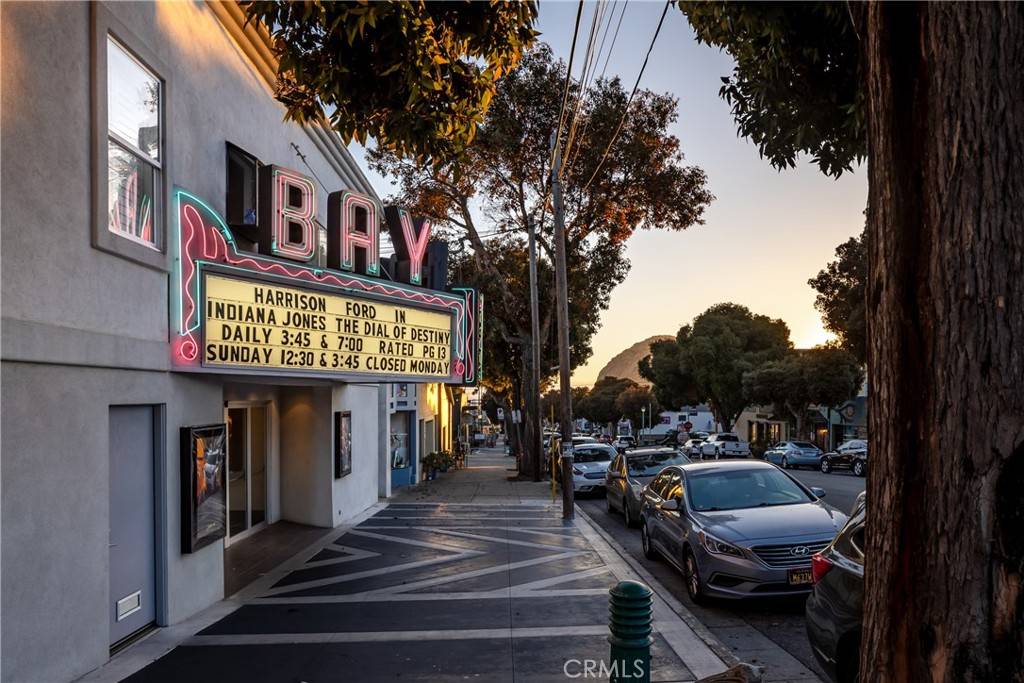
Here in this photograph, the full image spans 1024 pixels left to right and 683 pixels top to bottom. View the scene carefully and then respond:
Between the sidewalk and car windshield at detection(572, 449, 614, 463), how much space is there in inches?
402

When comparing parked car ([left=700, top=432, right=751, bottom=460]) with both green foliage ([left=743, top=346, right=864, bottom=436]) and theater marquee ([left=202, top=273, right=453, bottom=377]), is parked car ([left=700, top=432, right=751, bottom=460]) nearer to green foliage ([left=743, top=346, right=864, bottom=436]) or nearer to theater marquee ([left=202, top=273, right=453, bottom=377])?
green foliage ([left=743, top=346, right=864, bottom=436])

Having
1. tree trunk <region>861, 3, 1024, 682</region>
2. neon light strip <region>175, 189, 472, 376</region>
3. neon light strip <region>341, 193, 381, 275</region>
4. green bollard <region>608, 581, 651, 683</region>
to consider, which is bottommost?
green bollard <region>608, 581, 651, 683</region>

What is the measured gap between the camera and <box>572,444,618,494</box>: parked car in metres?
22.0

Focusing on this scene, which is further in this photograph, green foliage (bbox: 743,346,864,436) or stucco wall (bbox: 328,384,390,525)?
green foliage (bbox: 743,346,864,436)

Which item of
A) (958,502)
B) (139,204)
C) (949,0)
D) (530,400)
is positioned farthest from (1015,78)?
(530,400)

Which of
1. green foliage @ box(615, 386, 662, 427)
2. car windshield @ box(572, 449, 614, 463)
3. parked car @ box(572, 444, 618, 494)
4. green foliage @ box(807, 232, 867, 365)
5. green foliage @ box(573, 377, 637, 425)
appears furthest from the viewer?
green foliage @ box(573, 377, 637, 425)

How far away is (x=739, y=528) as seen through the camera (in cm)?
859

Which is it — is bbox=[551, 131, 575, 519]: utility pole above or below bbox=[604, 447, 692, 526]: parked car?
above

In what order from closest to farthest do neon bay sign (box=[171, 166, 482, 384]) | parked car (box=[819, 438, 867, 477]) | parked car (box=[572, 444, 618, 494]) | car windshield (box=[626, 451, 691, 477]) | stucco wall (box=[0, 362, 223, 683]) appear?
1. stucco wall (box=[0, 362, 223, 683])
2. neon bay sign (box=[171, 166, 482, 384])
3. car windshield (box=[626, 451, 691, 477])
4. parked car (box=[572, 444, 618, 494])
5. parked car (box=[819, 438, 867, 477])

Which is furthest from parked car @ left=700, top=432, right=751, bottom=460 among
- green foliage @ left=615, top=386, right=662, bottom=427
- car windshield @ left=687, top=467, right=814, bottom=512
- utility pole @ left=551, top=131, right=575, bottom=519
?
green foliage @ left=615, top=386, right=662, bottom=427

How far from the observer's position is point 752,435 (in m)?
68.8

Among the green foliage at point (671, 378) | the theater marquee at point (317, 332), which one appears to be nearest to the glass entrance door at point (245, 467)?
the theater marquee at point (317, 332)

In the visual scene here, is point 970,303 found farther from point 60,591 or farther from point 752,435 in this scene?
point 752,435

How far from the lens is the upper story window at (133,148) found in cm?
698
